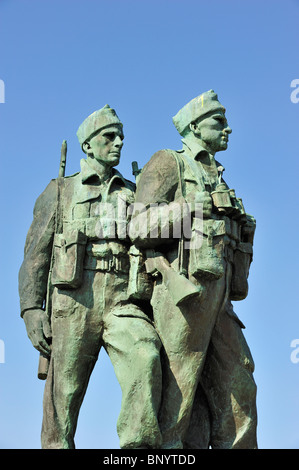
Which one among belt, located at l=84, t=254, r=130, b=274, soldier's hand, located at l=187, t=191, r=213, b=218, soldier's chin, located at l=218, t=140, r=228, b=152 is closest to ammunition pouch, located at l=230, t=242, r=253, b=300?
soldier's hand, located at l=187, t=191, r=213, b=218

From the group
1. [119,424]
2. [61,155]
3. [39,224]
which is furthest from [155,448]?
[61,155]

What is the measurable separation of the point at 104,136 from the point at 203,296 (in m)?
2.25

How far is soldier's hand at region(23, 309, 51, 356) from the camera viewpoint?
11484mm

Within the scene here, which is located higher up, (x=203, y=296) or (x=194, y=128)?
(x=194, y=128)

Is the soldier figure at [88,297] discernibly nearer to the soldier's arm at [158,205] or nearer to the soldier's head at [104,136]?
the soldier's head at [104,136]

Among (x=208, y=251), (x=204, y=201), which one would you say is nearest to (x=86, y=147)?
(x=204, y=201)

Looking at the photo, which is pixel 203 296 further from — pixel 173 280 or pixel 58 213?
pixel 58 213

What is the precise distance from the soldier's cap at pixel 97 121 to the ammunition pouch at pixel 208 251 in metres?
1.71

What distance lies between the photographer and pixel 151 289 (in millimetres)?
11242

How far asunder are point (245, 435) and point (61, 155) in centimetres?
387

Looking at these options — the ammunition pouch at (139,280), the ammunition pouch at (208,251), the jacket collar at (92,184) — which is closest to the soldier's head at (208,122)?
the jacket collar at (92,184)

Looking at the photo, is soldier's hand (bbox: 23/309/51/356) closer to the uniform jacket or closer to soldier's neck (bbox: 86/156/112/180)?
the uniform jacket

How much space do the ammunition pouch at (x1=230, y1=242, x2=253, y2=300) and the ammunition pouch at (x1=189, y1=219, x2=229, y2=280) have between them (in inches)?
20.3

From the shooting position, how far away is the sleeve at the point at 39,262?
11670 millimetres
